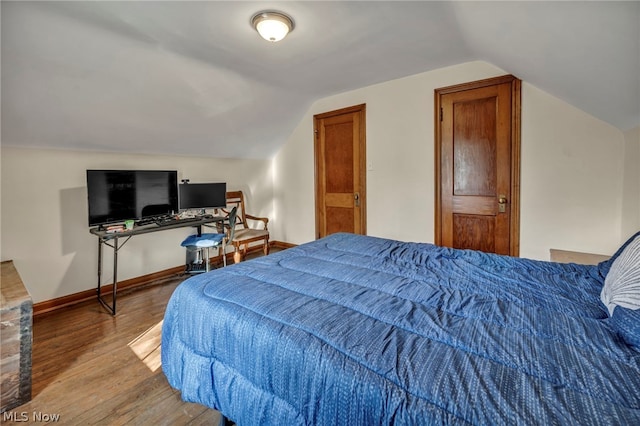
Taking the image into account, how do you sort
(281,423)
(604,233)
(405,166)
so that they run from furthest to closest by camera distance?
(405,166) < (604,233) < (281,423)

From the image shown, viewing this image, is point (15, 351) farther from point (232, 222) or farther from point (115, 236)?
point (232, 222)

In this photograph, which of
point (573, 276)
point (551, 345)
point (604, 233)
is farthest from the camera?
point (604, 233)

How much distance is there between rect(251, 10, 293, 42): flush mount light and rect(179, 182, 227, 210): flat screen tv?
2.12m

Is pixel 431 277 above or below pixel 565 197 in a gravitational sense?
below

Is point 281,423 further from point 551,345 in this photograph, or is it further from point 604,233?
point 604,233

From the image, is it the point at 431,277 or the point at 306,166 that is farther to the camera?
the point at 306,166

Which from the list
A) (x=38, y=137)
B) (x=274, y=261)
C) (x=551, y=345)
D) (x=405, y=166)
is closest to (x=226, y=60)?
(x=38, y=137)

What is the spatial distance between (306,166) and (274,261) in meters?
2.85

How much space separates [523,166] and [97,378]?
374 centimetres

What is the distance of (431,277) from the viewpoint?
58.9 inches

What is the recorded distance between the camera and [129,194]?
3031mm

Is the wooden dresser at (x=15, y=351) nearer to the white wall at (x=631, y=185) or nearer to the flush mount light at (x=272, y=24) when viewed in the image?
the flush mount light at (x=272, y=24)

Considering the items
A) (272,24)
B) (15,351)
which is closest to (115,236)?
(15,351)

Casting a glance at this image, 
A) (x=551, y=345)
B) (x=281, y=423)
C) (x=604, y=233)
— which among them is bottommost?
(x=281, y=423)
